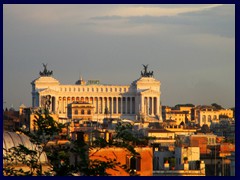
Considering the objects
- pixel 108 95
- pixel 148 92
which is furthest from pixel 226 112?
pixel 108 95

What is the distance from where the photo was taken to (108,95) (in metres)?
119

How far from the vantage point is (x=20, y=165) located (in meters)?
16.3

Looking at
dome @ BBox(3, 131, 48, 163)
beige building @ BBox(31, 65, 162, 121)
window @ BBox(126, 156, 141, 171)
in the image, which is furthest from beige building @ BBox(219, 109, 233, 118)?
dome @ BBox(3, 131, 48, 163)

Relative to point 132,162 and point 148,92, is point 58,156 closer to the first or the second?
point 132,162

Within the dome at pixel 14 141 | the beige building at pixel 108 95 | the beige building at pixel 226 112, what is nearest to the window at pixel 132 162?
the dome at pixel 14 141

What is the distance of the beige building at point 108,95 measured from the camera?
115 metres

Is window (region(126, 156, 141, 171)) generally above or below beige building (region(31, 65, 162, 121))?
below

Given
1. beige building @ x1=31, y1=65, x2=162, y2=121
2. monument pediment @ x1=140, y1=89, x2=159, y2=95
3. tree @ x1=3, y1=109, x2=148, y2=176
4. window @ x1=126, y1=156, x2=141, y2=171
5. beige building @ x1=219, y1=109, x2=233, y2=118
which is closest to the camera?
tree @ x1=3, y1=109, x2=148, y2=176

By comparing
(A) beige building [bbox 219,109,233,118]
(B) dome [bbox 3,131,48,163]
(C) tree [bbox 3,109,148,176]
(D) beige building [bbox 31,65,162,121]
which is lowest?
(C) tree [bbox 3,109,148,176]

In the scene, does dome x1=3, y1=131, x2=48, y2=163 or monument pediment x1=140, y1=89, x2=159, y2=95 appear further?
monument pediment x1=140, y1=89, x2=159, y2=95

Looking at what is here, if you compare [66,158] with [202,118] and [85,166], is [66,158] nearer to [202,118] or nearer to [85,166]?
[85,166]

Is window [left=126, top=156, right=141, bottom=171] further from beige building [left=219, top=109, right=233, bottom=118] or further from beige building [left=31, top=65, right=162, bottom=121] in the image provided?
beige building [left=219, top=109, right=233, bottom=118]

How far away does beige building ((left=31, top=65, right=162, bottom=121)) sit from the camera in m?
115

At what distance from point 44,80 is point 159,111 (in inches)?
378
